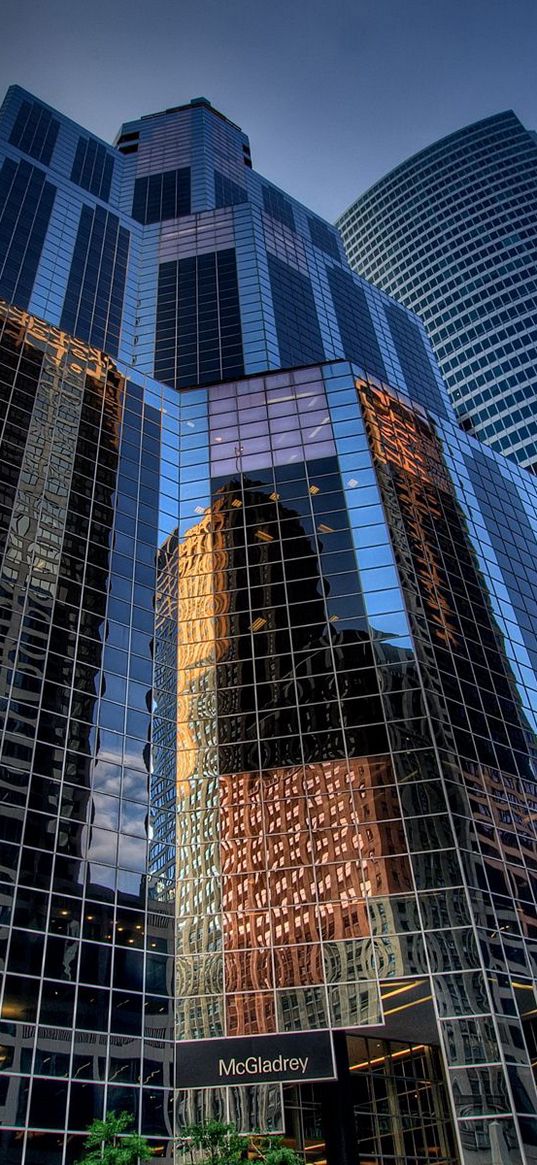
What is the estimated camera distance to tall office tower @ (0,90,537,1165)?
109ft

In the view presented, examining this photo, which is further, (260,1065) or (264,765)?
(264,765)

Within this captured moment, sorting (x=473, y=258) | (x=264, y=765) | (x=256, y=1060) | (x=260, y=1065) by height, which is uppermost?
(x=473, y=258)

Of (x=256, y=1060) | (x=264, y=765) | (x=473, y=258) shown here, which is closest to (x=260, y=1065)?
(x=256, y=1060)

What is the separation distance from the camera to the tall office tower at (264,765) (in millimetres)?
33375

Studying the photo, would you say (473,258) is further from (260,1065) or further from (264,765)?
(260,1065)

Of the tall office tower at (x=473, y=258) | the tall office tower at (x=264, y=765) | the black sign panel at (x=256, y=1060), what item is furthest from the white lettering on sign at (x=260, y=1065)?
the tall office tower at (x=473, y=258)

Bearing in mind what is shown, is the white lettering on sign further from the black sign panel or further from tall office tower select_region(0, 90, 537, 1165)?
tall office tower select_region(0, 90, 537, 1165)

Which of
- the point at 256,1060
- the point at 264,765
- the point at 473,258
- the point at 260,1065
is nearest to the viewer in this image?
the point at 260,1065

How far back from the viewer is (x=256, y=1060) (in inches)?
1361

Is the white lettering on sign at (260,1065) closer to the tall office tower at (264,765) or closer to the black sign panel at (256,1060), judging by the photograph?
the black sign panel at (256,1060)

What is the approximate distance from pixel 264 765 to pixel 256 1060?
1259 centimetres

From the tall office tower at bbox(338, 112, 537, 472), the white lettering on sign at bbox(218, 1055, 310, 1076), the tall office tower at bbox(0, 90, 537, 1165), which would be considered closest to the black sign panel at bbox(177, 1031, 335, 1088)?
the white lettering on sign at bbox(218, 1055, 310, 1076)

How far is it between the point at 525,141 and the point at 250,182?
300ft

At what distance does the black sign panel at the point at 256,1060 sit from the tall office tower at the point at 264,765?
0.35 feet
